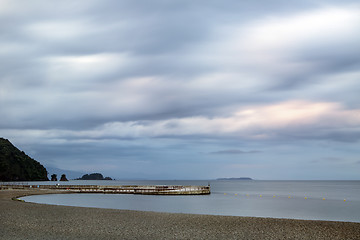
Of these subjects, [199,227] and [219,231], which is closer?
[219,231]

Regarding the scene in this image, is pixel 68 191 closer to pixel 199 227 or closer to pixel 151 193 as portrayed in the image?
pixel 151 193

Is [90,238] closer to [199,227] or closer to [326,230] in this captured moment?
→ [199,227]

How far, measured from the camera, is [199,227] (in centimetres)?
2294

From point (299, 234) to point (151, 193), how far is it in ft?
215

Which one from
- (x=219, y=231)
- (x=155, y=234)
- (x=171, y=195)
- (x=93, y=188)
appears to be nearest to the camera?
(x=155, y=234)

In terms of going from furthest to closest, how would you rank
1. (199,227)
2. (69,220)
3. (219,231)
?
(69,220), (199,227), (219,231)

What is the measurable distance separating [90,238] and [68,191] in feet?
237

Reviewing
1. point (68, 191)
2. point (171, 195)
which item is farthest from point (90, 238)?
point (68, 191)

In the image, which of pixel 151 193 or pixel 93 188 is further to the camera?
pixel 93 188

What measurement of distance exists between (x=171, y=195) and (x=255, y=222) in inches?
2239

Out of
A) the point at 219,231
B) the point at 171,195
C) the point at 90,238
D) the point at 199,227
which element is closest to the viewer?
the point at 90,238

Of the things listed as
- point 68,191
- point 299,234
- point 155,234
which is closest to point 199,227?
point 155,234

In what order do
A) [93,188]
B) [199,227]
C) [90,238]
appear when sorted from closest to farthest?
[90,238], [199,227], [93,188]

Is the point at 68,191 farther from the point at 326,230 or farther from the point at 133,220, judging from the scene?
the point at 326,230
